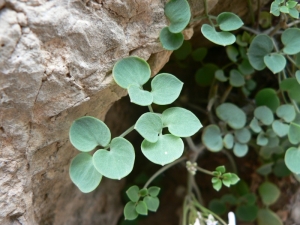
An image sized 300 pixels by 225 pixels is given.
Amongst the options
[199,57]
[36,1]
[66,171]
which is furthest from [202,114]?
[36,1]

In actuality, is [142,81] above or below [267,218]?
above

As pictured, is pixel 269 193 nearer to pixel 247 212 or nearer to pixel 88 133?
pixel 247 212

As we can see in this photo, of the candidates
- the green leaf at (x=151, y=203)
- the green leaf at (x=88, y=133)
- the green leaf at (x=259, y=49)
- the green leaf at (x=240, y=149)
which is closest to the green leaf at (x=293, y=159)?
the green leaf at (x=240, y=149)

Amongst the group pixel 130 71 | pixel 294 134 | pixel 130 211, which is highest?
pixel 130 71

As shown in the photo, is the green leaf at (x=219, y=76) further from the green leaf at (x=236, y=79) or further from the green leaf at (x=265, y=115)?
the green leaf at (x=265, y=115)

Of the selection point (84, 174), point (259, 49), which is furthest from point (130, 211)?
point (259, 49)

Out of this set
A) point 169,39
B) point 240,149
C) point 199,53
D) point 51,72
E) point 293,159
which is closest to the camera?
point 51,72
